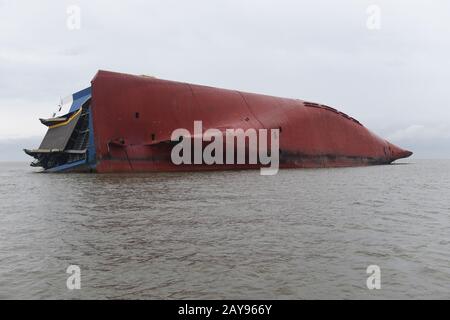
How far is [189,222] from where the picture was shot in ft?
28.3

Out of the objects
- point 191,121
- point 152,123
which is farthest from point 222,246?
point 191,121

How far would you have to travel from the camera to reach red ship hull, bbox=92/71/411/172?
70.6 ft

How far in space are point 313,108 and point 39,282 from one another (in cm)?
3039

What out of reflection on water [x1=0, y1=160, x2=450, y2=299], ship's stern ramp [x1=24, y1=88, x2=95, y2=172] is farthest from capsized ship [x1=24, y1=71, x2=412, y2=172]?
reflection on water [x1=0, y1=160, x2=450, y2=299]

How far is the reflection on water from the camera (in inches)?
187

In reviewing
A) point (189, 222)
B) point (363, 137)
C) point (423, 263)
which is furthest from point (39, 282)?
point (363, 137)

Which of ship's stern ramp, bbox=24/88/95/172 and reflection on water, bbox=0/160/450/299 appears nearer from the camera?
reflection on water, bbox=0/160/450/299

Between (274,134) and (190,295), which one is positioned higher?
(274,134)

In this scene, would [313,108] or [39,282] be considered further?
[313,108]

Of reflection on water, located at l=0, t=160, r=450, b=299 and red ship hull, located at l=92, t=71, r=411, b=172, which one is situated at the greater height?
red ship hull, located at l=92, t=71, r=411, b=172

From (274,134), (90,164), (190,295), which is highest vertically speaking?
(274,134)

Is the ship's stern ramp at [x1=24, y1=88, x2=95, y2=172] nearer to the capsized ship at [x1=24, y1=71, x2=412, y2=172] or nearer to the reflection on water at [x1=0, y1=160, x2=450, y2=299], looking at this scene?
the capsized ship at [x1=24, y1=71, x2=412, y2=172]

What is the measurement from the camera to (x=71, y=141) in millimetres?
23703

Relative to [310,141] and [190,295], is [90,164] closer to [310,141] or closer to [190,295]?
[310,141]
